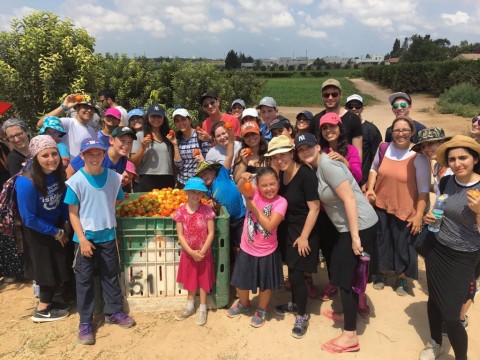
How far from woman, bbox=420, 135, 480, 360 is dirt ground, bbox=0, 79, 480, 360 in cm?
78

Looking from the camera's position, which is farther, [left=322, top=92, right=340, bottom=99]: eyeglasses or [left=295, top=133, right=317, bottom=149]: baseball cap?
[left=322, top=92, right=340, bottom=99]: eyeglasses

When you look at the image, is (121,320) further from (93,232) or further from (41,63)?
(41,63)

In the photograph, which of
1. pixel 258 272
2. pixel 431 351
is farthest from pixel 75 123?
pixel 431 351

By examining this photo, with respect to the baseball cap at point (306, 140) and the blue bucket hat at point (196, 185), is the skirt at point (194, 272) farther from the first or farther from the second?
the baseball cap at point (306, 140)

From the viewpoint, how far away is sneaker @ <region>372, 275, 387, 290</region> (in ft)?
15.5

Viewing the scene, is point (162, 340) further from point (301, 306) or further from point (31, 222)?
point (31, 222)

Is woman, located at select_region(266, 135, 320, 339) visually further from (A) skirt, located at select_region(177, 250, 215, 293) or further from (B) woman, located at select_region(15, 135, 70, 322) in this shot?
(B) woman, located at select_region(15, 135, 70, 322)

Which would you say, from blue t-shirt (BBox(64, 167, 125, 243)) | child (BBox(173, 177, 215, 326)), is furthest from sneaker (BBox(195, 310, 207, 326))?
blue t-shirt (BBox(64, 167, 125, 243))

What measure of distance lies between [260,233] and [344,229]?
856 mm

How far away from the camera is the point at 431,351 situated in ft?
11.3

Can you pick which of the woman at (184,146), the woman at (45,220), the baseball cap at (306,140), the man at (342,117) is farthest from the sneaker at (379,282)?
the woman at (45,220)

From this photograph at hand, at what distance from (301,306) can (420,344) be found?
4.15 ft

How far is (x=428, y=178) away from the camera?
4105 mm

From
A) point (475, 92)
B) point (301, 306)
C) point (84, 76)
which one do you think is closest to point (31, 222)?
point (301, 306)
